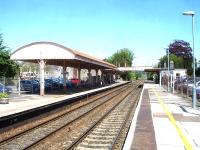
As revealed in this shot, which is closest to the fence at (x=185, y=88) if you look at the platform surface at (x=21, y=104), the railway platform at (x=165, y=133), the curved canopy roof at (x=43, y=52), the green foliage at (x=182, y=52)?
the curved canopy roof at (x=43, y=52)

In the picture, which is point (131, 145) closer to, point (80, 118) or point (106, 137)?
point (106, 137)

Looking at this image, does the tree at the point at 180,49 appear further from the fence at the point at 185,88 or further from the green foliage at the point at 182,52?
the fence at the point at 185,88

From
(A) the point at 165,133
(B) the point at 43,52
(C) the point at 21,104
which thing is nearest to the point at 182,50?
(B) the point at 43,52

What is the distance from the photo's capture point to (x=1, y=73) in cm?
4500

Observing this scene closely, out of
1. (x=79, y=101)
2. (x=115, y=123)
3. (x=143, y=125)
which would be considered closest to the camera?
(x=143, y=125)

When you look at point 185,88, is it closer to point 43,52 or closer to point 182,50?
point 43,52

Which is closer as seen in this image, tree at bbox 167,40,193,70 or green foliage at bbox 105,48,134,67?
tree at bbox 167,40,193,70

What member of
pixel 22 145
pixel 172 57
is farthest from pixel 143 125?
pixel 172 57

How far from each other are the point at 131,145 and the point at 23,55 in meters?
32.2

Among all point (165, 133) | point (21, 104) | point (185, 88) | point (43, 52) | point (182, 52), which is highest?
point (182, 52)

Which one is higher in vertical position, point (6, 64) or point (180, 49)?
→ point (180, 49)

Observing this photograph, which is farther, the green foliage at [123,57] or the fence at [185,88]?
the green foliage at [123,57]

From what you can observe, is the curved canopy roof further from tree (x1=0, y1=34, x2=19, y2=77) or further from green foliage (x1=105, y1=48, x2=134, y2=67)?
→ green foliage (x1=105, y1=48, x2=134, y2=67)

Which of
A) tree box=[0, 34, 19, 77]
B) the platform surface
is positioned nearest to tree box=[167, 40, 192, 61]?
tree box=[0, 34, 19, 77]
